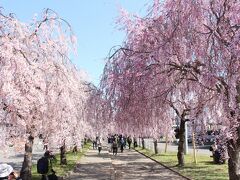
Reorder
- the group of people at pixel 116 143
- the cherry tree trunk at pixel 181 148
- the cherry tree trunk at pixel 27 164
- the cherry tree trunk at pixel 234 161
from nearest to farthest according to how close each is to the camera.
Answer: the cherry tree trunk at pixel 234 161 < the cherry tree trunk at pixel 27 164 < the cherry tree trunk at pixel 181 148 < the group of people at pixel 116 143

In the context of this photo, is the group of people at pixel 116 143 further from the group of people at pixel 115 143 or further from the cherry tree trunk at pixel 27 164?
the cherry tree trunk at pixel 27 164

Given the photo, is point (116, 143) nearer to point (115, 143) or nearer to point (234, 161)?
point (115, 143)

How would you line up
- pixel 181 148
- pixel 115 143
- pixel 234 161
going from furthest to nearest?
pixel 115 143 < pixel 181 148 < pixel 234 161

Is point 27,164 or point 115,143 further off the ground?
point 115,143

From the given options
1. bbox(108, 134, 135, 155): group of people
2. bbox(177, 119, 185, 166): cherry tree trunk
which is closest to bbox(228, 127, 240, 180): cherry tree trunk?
bbox(177, 119, 185, 166): cherry tree trunk

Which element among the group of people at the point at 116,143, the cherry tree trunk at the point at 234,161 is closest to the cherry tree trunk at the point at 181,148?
the cherry tree trunk at the point at 234,161

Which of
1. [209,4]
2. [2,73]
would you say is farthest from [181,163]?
[2,73]

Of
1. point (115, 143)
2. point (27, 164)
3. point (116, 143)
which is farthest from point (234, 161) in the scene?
point (116, 143)

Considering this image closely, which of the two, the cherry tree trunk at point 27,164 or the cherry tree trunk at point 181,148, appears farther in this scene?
the cherry tree trunk at point 181,148

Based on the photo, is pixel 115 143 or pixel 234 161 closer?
pixel 234 161

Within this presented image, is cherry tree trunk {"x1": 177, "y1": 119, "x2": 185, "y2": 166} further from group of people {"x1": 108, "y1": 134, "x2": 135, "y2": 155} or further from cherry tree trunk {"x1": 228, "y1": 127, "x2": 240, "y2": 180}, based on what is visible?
group of people {"x1": 108, "y1": 134, "x2": 135, "y2": 155}

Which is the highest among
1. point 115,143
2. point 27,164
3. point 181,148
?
point 115,143

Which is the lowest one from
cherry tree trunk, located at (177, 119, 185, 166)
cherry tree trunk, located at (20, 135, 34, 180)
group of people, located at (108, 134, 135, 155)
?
cherry tree trunk, located at (20, 135, 34, 180)

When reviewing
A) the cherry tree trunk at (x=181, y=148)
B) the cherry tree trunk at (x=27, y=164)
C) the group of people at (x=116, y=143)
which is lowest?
the cherry tree trunk at (x=27, y=164)
